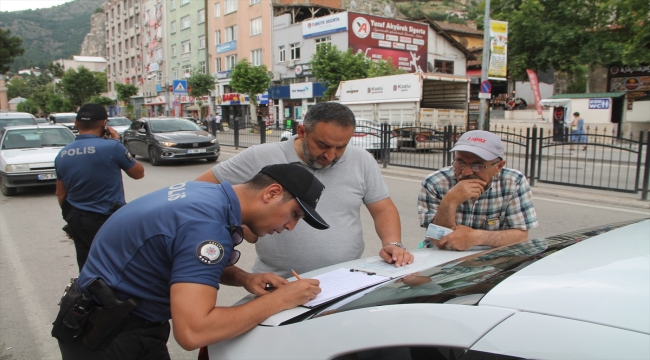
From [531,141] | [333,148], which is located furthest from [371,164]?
[531,141]

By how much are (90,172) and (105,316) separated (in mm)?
2419

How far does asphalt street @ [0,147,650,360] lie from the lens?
3.97 metres

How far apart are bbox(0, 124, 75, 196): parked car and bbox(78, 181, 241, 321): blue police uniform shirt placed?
9.82 meters

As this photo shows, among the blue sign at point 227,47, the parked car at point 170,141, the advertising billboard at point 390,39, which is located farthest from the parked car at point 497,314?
the blue sign at point 227,47

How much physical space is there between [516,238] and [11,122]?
19.3m

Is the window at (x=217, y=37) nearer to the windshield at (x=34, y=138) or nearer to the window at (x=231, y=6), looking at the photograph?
the window at (x=231, y=6)

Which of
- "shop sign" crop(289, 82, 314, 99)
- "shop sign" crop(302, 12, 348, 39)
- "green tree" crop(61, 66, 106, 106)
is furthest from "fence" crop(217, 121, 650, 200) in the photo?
"green tree" crop(61, 66, 106, 106)

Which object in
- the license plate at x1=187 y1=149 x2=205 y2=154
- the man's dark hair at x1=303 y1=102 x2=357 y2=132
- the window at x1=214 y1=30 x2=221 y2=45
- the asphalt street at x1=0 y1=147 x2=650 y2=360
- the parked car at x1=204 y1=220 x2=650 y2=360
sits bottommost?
the asphalt street at x1=0 y1=147 x2=650 y2=360

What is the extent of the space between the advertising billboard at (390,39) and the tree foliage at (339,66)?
317cm

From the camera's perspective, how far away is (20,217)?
8.40m

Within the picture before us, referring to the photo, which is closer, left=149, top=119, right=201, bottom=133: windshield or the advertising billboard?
left=149, top=119, right=201, bottom=133: windshield

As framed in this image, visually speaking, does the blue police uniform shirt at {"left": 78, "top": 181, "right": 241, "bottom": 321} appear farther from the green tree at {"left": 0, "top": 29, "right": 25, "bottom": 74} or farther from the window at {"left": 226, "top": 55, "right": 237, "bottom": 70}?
the window at {"left": 226, "top": 55, "right": 237, "bottom": 70}

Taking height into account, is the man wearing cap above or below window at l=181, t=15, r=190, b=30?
below

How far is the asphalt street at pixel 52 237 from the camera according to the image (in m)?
3.97
